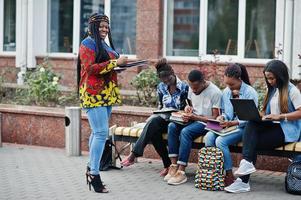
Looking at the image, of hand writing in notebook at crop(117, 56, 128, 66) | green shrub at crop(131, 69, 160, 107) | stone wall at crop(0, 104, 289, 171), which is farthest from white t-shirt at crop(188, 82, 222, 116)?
green shrub at crop(131, 69, 160, 107)

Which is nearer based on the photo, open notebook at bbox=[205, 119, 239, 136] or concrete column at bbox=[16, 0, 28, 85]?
open notebook at bbox=[205, 119, 239, 136]

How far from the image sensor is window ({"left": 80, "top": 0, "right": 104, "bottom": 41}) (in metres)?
17.8

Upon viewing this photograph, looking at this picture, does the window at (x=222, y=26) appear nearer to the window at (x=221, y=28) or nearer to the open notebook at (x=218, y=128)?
the window at (x=221, y=28)

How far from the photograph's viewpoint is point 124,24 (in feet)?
57.0

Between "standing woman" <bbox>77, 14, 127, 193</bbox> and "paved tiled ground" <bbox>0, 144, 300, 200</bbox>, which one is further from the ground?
"standing woman" <bbox>77, 14, 127, 193</bbox>

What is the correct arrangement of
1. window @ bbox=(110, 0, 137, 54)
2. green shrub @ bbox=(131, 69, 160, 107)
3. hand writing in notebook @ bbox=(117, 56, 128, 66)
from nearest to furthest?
hand writing in notebook @ bbox=(117, 56, 128, 66)
green shrub @ bbox=(131, 69, 160, 107)
window @ bbox=(110, 0, 137, 54)

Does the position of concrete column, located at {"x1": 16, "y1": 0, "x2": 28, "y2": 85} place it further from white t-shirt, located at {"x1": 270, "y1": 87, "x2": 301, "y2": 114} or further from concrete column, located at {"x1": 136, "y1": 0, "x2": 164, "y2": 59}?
white t-shirt, located at {"x1": 270, "y1": 87, "x2": 301, "y2": 114}

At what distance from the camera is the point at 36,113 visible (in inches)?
480

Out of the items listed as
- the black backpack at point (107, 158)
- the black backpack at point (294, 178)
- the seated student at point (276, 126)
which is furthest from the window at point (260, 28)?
the black backpack at point (294, 178)

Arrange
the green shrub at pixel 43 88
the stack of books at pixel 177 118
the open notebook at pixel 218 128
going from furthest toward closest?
the green shrub at pixel 43 88 → the stack of books at pixel 177 118 → the open notebook at pixel 218 128

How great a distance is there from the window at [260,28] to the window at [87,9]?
3924 millimetres

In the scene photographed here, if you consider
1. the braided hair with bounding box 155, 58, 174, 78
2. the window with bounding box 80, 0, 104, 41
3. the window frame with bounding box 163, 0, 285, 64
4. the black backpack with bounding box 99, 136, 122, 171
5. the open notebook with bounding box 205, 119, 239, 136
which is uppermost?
the window with bounding box 80, 0, 104, 41

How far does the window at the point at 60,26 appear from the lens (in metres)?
18.3

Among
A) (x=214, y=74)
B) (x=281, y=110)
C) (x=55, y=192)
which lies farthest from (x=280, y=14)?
(x=55, y=192)
